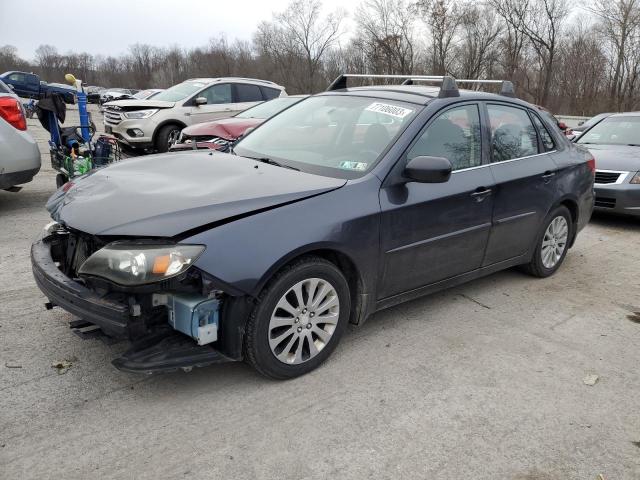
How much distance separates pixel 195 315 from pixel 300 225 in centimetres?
74

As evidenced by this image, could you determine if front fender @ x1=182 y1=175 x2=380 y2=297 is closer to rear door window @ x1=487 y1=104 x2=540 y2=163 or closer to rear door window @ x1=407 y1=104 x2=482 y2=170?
rear door window @ x1=407 y1=104 x2=482 y2=170

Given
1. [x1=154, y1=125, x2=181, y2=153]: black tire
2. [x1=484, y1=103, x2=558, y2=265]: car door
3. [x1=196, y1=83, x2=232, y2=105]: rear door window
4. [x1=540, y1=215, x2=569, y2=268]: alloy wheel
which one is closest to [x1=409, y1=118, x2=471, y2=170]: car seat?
[x1=484, y1=103, x2=558, y2=265]: car door

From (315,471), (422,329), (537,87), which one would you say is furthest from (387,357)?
(537,87)

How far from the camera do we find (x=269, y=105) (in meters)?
10.0

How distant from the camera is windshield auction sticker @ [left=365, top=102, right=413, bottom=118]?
376cm

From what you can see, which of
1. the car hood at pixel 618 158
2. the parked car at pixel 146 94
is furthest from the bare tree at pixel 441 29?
the car hood at pixel 618 158

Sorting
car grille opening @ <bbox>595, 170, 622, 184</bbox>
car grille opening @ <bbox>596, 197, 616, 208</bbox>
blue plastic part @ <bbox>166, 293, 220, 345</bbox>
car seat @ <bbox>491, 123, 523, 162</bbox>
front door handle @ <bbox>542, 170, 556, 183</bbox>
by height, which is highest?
car seat @ <bbox>491, 123, 523, 162</bbox>

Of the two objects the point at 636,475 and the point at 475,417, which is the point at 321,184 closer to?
the point at 475,417

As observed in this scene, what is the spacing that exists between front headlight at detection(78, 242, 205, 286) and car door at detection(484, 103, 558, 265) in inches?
101

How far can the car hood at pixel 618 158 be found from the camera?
7.43 metres

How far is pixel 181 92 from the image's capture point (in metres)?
12.4

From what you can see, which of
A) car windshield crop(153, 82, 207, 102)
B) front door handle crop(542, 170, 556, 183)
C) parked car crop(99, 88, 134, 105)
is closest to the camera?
front door handle crop(542, 170, 556, 183)

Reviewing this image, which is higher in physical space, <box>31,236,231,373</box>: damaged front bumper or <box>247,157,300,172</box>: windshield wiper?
<box>247,157,300,172</box>: windshield wiper

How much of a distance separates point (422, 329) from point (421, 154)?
4.17 feet
